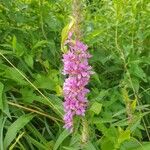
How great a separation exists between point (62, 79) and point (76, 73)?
655 millimetres

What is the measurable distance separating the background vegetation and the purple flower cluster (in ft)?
0.25

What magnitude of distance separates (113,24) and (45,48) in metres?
0.36

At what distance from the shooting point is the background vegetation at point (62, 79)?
174 cm

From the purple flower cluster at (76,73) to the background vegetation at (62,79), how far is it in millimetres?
76

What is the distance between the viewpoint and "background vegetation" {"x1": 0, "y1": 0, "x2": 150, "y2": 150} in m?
1.74

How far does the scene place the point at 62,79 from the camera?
2.04 metres

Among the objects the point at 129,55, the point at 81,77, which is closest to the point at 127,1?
Answer: the point at 129,55

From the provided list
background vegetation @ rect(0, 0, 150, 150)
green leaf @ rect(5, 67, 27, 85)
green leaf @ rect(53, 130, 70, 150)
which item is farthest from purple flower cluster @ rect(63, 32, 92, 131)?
green leaf @ rect(5, 67, 27, 85)

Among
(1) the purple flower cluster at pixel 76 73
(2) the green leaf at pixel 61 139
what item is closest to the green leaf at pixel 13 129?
(2) the green leaf at pixel 61 139

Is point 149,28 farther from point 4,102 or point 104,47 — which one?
point 4,102

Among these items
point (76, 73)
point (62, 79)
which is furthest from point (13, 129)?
point (76, 73)

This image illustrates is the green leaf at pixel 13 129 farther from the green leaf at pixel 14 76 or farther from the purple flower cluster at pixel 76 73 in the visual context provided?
the purple flower cluster at pixel 76 73

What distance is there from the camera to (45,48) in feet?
7.75

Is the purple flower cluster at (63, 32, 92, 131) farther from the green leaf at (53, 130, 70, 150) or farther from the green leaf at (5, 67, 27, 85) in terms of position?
the green leaf at (5, 67, 27, 85)
